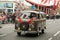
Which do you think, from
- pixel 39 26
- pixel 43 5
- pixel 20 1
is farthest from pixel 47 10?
pixel 39 26

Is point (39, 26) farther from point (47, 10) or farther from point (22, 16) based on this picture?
point (47, 10)

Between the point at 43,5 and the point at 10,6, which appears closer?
the point at 10,6

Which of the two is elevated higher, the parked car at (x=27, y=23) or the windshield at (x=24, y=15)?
the windshield at (x=24, y=15)

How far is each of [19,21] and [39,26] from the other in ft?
5.70

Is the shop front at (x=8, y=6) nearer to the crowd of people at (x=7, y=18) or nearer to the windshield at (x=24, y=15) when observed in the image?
the crowd of people at (x=7, y=18)

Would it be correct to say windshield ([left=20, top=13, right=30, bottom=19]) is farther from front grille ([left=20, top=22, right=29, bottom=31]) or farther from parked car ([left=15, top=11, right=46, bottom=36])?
front grille ([left=20, top=22, right=29, bottom=31])

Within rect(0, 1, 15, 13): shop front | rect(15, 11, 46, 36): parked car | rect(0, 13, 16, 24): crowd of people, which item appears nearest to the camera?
rect(15, 11, 46, 36): parked car


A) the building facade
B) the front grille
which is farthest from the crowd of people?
the building facade

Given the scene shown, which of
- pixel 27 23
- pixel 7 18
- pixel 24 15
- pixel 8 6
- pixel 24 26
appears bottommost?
pixel 8 6

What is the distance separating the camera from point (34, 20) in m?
18.6

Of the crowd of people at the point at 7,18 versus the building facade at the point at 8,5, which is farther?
the building facade at the point at 8,5

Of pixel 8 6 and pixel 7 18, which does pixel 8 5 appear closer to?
pixel 8 6

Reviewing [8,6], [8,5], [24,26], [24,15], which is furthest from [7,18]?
[8,5]

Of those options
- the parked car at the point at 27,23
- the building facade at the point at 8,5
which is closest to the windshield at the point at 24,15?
the parked car at the point at 27,23
